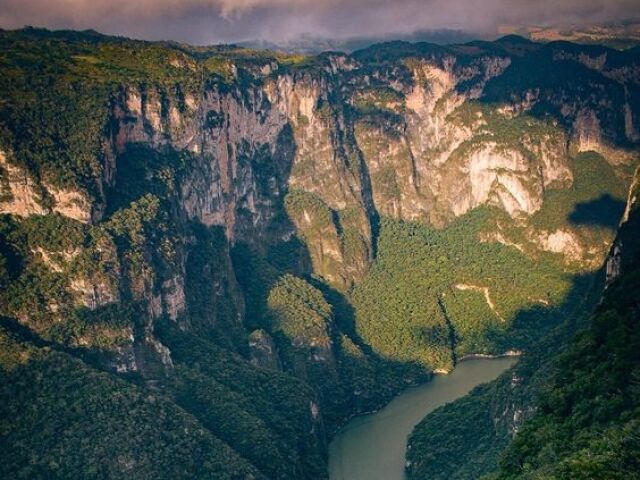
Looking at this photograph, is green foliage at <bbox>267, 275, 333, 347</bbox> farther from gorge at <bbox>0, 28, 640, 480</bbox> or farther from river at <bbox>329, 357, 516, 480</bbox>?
river at <bbox>329, 357, 516, 480</bbox>

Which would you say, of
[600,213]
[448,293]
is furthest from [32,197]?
[600,213]

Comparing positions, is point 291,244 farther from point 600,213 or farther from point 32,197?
point 32,197

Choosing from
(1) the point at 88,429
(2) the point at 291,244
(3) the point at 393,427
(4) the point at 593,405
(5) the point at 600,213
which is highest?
(5) the point at 600,213

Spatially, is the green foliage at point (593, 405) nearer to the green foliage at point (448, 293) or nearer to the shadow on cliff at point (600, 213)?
the green foliage at point (448, 293)

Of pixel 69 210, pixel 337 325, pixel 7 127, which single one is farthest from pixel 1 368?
pixel 337 325

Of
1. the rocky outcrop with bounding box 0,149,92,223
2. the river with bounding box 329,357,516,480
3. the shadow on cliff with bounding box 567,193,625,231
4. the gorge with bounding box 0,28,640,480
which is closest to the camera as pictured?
the gorge with bounding box 0,28,640,480

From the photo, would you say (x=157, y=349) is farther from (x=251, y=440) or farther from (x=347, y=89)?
(x=347, y=89)

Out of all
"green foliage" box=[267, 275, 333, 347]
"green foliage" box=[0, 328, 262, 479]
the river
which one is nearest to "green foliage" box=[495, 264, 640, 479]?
"green foliage" box=[0, 328, 262, 479]

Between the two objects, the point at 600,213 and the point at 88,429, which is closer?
the point at 88,429

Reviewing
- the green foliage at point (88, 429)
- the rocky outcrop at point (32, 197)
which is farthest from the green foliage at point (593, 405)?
the rocky outcrop at point (32, 197)
